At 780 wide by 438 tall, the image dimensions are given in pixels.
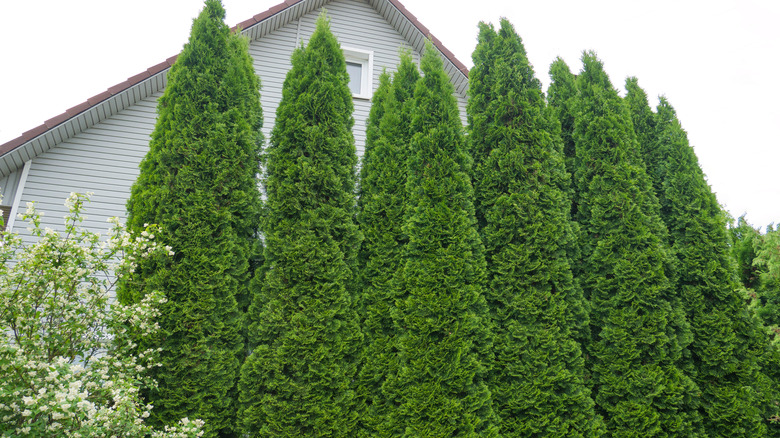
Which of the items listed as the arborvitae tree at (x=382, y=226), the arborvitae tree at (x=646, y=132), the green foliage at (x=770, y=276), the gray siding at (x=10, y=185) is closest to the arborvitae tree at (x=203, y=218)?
the arborvitae tree at (x=382, y=226)

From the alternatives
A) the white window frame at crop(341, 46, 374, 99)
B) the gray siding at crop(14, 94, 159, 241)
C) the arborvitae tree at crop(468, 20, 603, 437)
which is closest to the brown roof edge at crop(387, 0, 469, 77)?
the white window frame at crop(341, 46, 374, 99)

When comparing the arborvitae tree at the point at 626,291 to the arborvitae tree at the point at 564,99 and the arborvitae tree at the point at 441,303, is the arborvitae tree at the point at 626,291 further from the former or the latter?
the arborvitae tree at the point at 441,303

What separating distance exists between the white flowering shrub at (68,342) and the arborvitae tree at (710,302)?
632cm

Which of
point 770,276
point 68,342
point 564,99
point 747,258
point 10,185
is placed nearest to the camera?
point 68,342

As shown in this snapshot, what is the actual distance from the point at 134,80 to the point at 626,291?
9.43m

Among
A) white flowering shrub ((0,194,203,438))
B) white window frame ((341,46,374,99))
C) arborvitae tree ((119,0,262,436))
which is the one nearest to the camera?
white flowering shrub ((0,194,203,438))

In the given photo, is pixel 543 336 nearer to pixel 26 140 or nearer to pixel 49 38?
pixel 26 140

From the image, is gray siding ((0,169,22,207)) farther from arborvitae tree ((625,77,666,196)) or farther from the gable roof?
arborvitae tree ((625,77,666,196))

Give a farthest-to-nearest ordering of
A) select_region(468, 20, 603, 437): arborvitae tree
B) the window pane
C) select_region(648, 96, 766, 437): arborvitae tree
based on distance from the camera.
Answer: the window pane, select_region(648, 96, 766, 437): arborvitae tree, select_region(468, 20, 603, 437): arborvitae tree

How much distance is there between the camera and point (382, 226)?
17.4ft

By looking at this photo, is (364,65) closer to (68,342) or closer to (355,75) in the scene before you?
(355,75)

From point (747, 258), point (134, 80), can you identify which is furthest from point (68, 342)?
point (747, 258)

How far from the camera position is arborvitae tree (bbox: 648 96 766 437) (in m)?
5.05

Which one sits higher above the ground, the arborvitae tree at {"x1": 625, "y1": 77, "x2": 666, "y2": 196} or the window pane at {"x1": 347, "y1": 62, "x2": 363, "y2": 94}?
the window pane at {"x1": 347, "y1": 62, "x2": 363, "y2": 94}
